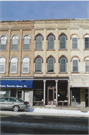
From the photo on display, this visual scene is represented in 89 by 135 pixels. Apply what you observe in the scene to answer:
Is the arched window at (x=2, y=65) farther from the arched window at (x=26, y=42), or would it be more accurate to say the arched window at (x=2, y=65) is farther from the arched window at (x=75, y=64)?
the arched window at (x=75, y=64)

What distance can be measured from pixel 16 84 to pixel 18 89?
3.79 ft

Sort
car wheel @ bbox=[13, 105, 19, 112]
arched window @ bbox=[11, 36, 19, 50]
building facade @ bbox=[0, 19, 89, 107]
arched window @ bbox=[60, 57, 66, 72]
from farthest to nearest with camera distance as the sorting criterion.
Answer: arched window @ bbox=[11, 36, 19, 50] < arched window @ bbox=[60, 57, 66, 72] < building facade @ bbox=[0, 19, 89, 107] < car wheel @ bbox=[13, 105, 19, 112]

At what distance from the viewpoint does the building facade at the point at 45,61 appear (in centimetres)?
2288

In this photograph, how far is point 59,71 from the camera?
23.3 metres

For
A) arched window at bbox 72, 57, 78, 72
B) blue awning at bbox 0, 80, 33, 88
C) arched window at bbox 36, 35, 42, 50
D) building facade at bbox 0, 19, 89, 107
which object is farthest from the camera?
arched window at bbox 36, 35, 42, 50

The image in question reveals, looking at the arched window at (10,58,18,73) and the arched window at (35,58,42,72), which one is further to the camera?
the arched window at (10,58,18,73)

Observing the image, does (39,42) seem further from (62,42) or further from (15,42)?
(15,42)

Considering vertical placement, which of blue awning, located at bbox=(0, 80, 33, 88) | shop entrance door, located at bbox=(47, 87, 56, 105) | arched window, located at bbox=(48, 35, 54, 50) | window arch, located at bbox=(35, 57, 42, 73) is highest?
arched window, located at bbox=(48, 35, 54, 50)

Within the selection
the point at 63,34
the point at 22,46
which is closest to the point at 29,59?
the point at 22,46

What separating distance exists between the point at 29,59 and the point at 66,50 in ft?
18.6

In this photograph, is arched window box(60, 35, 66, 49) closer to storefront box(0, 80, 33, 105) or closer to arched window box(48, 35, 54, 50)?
arched window box(48, 35, 54, 50)

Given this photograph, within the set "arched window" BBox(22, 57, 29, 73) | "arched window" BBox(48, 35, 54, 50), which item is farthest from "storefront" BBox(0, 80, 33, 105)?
"arched window" BBox(48, 35, 54, 50)

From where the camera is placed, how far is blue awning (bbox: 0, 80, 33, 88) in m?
22.5

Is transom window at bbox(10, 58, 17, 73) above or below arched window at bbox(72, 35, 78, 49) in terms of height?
below
